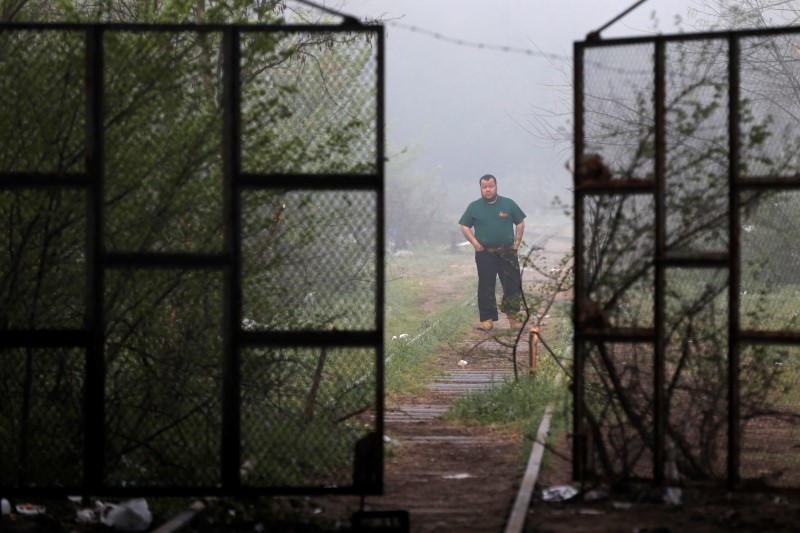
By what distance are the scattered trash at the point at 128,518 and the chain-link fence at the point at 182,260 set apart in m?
0.17

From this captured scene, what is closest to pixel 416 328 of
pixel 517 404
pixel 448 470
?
pixel 517 404

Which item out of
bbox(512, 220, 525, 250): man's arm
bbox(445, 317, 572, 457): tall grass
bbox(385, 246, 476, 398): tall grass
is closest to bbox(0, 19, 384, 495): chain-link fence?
bbox(445, 317, 572, 457): tall grass

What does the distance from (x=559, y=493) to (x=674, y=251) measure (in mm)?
2005

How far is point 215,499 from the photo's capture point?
8.34 m

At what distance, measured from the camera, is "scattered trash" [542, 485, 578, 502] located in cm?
865

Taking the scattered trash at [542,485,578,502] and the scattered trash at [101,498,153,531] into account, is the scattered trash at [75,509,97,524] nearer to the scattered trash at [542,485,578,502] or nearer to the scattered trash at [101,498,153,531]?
the scattered trash at [101,498,153,531]

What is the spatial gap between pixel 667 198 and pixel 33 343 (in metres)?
4.04

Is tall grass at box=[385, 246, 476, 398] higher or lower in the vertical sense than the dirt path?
higher

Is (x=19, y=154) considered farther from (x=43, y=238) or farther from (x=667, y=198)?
(x=667, y=198)

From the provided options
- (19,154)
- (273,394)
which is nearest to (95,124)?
(19,154)

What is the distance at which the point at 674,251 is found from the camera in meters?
7.83

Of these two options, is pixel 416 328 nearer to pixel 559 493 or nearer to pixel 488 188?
pixel 488 188

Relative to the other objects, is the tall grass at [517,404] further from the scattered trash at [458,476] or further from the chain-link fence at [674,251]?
the chain-link fence at [674,251]

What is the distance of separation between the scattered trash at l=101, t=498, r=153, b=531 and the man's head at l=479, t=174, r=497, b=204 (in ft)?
39.9
